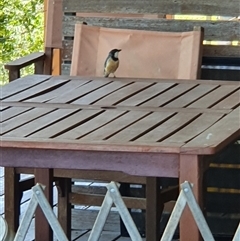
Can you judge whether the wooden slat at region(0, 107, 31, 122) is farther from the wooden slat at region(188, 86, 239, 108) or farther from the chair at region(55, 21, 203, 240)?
the chair at region(55, 21, 203, 240)

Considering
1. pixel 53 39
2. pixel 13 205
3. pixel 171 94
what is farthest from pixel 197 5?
pixel 13 205

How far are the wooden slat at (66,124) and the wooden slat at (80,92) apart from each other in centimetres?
21

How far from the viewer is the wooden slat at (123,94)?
2209 mm

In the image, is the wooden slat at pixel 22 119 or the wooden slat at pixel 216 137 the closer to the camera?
the wooden slat at pixel 216 137

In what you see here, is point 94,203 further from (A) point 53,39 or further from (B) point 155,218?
(A) point 53,39

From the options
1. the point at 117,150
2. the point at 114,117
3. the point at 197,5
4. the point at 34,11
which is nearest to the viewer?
the point at 117,150

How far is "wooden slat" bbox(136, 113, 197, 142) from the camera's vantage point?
171 cm

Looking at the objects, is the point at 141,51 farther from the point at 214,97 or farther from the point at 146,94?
the point at 214,97

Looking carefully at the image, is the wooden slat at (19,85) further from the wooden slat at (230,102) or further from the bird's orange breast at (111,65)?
the wooden slat at (230,102)

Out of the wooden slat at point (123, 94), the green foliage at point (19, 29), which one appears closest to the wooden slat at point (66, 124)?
the wooden slat at point (123, 94)

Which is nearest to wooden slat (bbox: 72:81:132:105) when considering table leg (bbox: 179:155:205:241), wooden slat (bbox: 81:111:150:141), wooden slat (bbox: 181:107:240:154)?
wooden slat (bbox: 81:111:150:141)

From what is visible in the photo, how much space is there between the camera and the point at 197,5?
10.2ft

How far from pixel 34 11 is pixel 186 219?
155 inches

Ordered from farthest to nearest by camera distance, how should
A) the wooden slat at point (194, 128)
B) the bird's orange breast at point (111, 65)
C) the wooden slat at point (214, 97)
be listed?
1. the bird's orange breast at point (111, 65)
2. the wooden slat at point (214, 97)
3. the wooden slat at point (194, 128)
